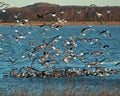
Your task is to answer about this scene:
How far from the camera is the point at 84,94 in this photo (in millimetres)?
18828

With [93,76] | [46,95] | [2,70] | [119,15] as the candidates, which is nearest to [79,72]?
[93,76]

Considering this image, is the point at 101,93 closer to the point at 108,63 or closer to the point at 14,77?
→ the point at 14,77

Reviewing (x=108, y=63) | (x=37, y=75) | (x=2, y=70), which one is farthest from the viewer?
(x=108, y=63)

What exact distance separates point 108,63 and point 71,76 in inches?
417

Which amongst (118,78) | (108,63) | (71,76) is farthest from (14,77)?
(108,63)

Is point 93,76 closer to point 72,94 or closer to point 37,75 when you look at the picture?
point 37,75

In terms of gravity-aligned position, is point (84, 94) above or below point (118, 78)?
above

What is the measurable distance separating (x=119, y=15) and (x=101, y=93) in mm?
165117

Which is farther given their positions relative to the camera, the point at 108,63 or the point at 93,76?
the point at 108,63

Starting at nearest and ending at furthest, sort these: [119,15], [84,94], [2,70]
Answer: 1. [84,94]
2. [2,70]
3. [119,15]

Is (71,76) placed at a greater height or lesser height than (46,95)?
lesser

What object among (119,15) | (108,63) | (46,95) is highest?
(46,95)

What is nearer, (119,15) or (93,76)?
(93,76)

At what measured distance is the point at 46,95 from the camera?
19.3m
